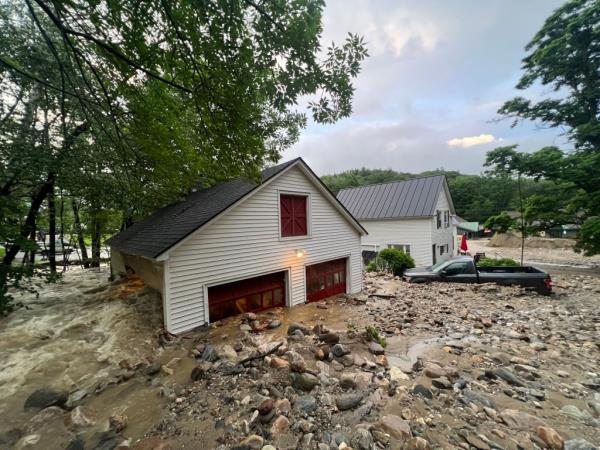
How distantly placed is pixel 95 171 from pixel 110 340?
5.51m

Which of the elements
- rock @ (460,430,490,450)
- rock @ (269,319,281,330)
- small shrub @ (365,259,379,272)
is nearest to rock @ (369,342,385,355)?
rock @ (460,430,490,450)

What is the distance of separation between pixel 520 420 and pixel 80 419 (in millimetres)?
6442

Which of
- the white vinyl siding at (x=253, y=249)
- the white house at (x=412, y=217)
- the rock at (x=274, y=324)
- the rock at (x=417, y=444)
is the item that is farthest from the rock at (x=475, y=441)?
the white house at (x=412, y=217)

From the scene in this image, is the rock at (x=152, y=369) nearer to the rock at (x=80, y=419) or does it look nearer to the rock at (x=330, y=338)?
the rock at (x=80, y=419)

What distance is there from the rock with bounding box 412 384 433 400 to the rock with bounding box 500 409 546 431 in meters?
0.88

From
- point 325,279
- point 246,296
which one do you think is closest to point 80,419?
point 246,296

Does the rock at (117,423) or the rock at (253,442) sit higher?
the rock at (253,442)

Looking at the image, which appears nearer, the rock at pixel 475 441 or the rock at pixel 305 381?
the rock at pixel 475 441

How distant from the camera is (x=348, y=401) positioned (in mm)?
3691

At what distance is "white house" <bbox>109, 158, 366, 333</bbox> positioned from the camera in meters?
7.00

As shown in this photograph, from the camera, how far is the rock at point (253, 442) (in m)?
3.04

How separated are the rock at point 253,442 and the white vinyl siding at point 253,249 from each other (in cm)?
457

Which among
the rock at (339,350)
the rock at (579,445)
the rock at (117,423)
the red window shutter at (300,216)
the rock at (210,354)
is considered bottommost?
the rock at (117,423)

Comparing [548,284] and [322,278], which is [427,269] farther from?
[322,278]
